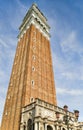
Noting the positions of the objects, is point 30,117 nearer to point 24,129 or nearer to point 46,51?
point 24,129

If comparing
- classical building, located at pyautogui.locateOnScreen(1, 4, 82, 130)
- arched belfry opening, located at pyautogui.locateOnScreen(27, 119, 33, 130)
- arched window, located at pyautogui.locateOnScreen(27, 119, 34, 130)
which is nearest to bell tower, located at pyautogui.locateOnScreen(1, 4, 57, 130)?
classical building, located at pyautogui.locateOnScreen(1, 4, 82, 130)

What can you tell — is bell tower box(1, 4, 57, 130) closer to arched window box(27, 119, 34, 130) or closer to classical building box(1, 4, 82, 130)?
classical building box(1, 4, 82, 130)

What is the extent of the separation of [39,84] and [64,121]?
36.6ft

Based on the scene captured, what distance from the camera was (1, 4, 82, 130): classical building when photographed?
30219mm

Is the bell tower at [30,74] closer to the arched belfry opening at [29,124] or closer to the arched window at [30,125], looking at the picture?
the arched belfry opening at [29,124]

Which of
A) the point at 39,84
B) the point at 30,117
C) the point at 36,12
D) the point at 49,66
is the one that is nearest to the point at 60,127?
the point at 30,117

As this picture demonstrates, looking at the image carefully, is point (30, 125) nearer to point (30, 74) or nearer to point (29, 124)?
point (29, 124)

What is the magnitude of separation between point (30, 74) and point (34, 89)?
3537 millimetres

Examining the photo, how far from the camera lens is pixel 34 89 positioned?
38.7 metres

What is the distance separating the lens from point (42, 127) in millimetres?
28203

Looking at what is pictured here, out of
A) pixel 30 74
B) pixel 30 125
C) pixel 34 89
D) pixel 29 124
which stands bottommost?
pixel 30 125

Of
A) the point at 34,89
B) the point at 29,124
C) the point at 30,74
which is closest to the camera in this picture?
the point at 29,124

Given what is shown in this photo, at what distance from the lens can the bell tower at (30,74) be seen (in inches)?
1435

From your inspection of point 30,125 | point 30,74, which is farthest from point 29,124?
point 30,74
